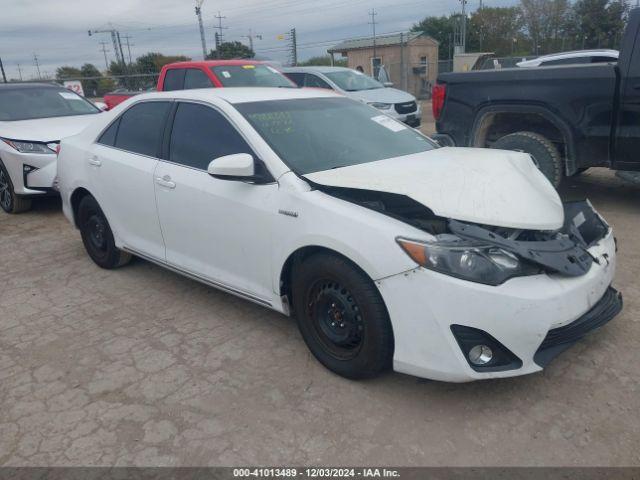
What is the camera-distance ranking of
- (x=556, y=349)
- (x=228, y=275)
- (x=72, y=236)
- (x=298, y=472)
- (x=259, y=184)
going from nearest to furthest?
(x=298, y=472) → (x=556, y=349) → (x=259, y=184) → (x=228, y=275) → (x=72, y=236)

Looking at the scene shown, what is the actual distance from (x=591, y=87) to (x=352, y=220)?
402cm

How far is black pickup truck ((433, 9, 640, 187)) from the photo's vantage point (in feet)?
17.6

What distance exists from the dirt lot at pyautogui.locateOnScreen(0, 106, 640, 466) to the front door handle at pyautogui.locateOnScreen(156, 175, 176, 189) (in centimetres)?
97

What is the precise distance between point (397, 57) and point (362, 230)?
3241cm

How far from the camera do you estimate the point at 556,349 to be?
2.70 meters

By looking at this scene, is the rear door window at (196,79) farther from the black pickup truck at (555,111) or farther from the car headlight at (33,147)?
the black pickup truck at (555,111)

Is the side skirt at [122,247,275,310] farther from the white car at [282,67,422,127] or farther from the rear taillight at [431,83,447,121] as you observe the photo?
the white car at [282,67,422,127]

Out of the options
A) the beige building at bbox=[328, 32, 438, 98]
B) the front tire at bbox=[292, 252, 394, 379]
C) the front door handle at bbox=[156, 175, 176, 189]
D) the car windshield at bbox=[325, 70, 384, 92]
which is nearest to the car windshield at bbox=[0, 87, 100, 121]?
the front door handle at bbox=[156, 175, 176, 189]

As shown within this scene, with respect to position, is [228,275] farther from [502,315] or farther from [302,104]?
[502,315]

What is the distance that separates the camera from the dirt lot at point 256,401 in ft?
8.30

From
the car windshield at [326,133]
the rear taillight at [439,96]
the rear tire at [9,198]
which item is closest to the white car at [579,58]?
the rear taillight at [439,96]

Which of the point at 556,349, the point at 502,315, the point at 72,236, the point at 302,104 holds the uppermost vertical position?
the point at 302,104

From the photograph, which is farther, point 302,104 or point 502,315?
point 302,104

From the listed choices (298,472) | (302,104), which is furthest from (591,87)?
(298,472)
